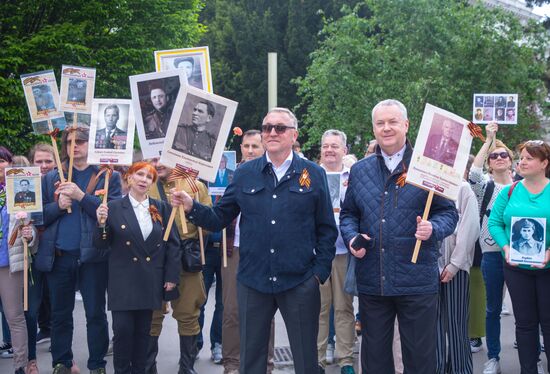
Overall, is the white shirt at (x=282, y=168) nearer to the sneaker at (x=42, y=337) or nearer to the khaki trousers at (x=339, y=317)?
the khaki trousers at (x=339, y=317)

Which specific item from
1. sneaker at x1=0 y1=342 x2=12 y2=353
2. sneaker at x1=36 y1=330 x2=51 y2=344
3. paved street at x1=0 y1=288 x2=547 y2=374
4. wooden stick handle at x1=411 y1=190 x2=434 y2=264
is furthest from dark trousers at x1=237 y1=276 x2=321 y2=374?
sneaker at x1=36 y1=330 x2=51 y2=344

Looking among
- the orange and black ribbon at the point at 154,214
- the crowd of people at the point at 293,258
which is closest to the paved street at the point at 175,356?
the crowd of people at the point at 293,258

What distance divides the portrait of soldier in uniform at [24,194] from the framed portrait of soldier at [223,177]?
1.74 meters

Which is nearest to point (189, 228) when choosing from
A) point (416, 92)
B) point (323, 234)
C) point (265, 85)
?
point (323, 234)

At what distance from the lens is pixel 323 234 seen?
480 centimetres

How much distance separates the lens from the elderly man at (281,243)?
15.2 feet

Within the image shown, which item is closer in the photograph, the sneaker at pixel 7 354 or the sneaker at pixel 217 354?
the sneaker at pixel 217 354

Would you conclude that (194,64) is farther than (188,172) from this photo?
Yes

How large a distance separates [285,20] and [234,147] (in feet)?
19.7

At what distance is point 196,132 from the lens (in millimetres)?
5012

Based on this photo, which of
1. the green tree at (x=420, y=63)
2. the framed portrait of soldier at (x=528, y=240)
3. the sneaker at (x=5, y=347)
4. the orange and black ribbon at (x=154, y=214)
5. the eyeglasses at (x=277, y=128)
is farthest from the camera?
the green tree at (x=420, y=63)

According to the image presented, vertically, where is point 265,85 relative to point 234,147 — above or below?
above

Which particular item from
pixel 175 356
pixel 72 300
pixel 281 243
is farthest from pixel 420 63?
pixel 281 243

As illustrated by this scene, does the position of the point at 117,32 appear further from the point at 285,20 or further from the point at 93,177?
the point at 93,177
